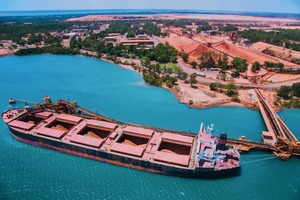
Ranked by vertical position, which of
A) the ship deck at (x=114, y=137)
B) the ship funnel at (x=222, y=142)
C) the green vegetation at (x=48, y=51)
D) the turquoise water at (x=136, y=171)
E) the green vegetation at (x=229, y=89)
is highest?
the ship funnel at (x=222, y=142)

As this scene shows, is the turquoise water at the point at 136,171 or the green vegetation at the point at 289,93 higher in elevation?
the green vegetation at the point at 289,93

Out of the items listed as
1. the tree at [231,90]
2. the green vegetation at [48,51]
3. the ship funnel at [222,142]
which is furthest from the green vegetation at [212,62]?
the green vegetation at [48,51]

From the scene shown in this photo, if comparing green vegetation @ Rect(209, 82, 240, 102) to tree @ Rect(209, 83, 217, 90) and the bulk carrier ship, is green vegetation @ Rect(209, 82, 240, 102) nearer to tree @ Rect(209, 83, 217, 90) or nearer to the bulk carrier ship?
tree @ Rect(209, 83, 217, 90)

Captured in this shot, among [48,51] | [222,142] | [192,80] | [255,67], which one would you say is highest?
[222,142]

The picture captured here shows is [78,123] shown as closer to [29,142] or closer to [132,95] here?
[29,142]

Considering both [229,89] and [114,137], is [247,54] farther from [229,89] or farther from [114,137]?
[114,137]

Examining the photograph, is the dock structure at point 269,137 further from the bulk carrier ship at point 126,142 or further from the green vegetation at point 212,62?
the green vegetation at point 212,62

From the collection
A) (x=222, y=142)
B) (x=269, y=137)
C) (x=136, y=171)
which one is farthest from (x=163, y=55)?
(x=136, y=171)
